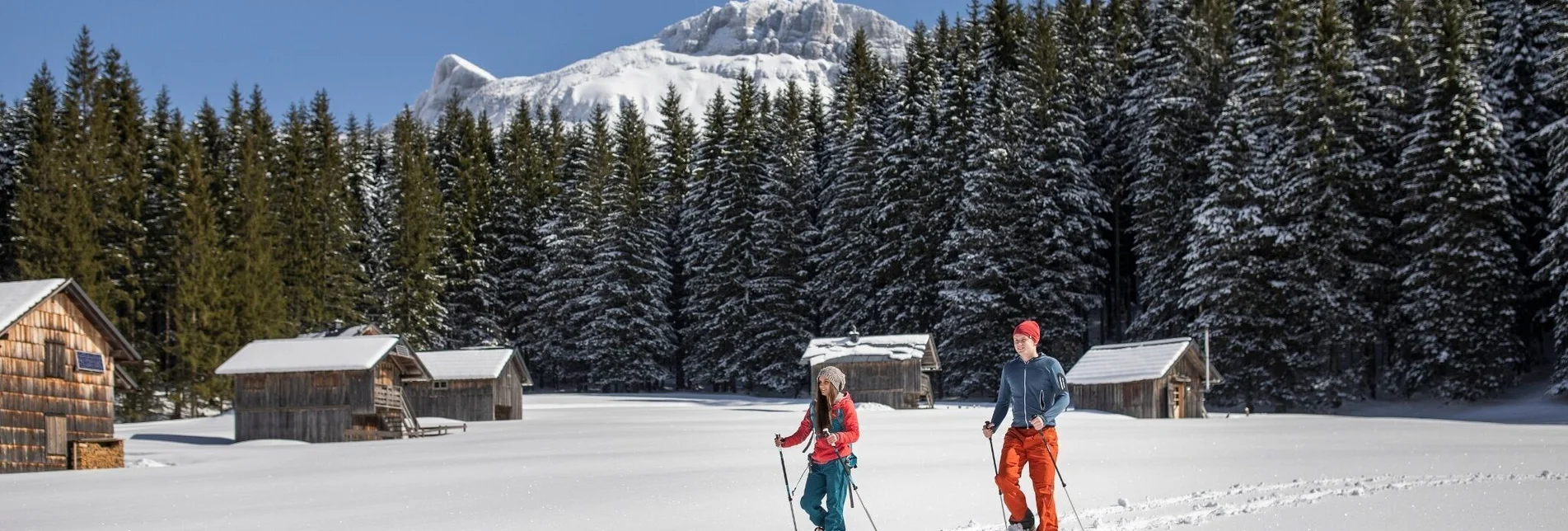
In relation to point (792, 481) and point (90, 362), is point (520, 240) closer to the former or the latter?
point (90, 362)

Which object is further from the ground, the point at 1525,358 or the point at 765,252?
the point at 765,252

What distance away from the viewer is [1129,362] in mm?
43688

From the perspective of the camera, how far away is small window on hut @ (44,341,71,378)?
29172mm

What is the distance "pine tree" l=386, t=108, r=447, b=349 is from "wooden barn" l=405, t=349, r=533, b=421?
11.5 metres

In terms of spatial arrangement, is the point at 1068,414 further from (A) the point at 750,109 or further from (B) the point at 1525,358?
(A) the point at 750,109

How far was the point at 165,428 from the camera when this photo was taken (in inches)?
1660

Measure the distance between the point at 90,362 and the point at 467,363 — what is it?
1981 cm

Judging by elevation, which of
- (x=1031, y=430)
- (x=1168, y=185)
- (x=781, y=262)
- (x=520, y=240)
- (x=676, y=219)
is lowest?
(x=1031, y=430)

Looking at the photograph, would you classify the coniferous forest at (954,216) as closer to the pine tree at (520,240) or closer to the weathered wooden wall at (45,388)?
the pine tree at (520,240)

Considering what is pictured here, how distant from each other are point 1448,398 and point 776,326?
29.9 metres

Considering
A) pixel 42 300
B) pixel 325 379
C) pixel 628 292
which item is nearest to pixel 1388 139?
pixel 628 292

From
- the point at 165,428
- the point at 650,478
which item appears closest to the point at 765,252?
the point at 165,428

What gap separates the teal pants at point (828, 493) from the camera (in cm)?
1043

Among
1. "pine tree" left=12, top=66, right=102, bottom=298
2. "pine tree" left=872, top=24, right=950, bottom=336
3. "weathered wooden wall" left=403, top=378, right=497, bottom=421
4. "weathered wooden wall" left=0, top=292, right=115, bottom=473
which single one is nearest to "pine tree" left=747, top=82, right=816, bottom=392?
"pine tree" left=872, top=24, right=950, bottom=336
